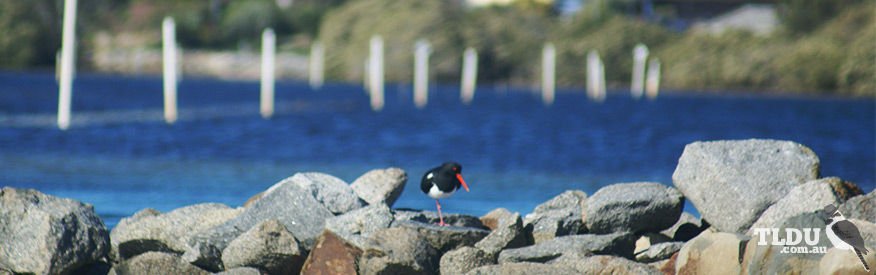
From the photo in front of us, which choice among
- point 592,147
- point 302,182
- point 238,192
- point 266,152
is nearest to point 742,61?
point 592,147

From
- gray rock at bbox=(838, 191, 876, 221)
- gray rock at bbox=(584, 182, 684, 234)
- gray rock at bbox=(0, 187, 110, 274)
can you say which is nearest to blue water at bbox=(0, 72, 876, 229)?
gray rock at bbox=(0, 187, 110, 274)

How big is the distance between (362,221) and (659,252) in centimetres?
285

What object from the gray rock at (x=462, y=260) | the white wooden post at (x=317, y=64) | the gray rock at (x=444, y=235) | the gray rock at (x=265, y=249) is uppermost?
the white wooden post at (x=317, y=64)

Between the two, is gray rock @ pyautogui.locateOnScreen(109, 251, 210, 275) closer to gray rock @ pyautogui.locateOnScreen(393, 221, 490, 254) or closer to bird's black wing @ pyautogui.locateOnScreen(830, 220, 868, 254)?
gray rock @ pyautogui.locateOnScreen(393, 221, 490, 254)

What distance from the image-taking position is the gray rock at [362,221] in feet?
33.9

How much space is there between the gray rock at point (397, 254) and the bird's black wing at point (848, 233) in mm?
3525

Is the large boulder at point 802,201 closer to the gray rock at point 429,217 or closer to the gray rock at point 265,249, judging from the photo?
the gray rock at point 429,217

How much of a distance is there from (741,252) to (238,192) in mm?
10729

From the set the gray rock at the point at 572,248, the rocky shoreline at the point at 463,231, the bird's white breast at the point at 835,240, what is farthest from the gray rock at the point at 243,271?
the bird's white breast at the point at 835,240

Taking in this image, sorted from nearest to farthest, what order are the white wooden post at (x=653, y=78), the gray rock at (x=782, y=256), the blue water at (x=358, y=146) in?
the gray rock at (x=782, y=256) → the blue water at (x=358, y=146) → the white wooden post at (x=653, y=78)

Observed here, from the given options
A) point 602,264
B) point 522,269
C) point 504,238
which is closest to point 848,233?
point 602,264

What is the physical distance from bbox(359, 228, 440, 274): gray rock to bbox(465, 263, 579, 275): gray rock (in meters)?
0.59

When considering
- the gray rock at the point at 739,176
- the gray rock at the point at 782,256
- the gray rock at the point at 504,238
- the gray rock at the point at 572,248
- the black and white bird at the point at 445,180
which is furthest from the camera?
the black and white bird at the point at 445,180

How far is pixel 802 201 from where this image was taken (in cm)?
996
